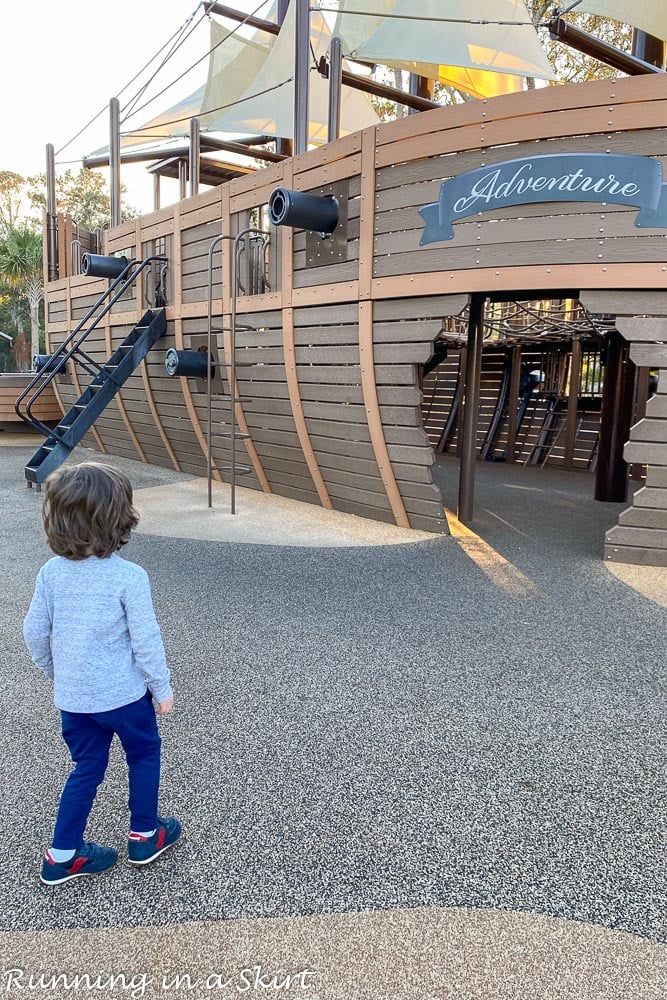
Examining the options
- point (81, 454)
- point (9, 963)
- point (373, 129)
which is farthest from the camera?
point (81, 454)

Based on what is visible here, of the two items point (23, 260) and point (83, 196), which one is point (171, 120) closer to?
point (23, 260)

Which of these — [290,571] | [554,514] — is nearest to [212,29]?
[554,514]

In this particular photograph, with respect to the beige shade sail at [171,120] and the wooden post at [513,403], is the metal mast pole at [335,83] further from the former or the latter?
the beige shade sail at [171,120]

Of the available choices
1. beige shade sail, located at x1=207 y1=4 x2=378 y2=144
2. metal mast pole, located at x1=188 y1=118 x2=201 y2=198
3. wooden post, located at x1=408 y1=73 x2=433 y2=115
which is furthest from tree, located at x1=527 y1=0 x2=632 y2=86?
metal mast pole, located at x1=188 y1=118 x2=201 y2=198

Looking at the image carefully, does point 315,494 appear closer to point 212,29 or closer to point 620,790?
point 620,790

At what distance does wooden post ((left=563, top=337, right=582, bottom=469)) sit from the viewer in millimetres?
13773

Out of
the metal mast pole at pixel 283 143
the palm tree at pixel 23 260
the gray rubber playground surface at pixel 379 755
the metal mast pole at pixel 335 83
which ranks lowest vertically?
the gray rubber playground surface at pixel 379 755

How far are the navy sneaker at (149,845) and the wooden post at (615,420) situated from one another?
8.21m

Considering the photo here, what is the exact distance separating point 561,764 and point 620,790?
0.26 metres

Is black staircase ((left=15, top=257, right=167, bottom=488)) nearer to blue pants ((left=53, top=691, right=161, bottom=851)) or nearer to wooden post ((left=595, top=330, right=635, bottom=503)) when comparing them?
wooden post ((left=595, top=330, right=635, bottom=503))

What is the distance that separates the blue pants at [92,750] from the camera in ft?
7.16

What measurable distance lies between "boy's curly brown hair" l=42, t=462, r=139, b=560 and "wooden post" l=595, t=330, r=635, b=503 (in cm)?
817

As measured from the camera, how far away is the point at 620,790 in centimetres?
288

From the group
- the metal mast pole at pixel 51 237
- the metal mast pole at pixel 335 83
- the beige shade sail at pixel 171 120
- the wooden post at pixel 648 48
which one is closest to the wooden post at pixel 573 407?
the wooden post at pixel 648 48
